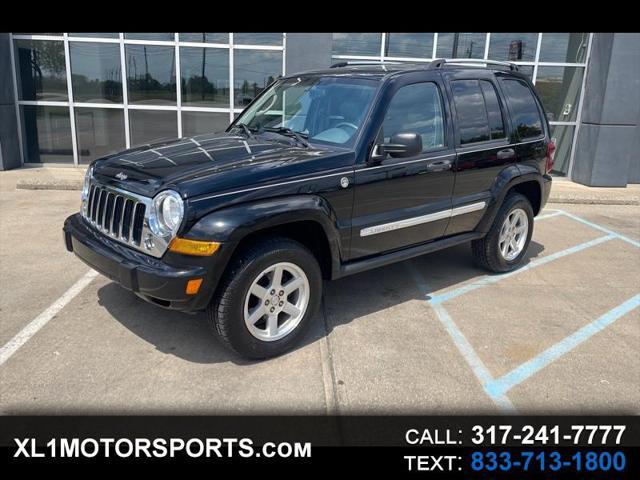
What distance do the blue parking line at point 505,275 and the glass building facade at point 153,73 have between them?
4943 mm

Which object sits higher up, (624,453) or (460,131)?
(460,131)

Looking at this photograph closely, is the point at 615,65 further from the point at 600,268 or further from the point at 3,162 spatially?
the point at 3,162

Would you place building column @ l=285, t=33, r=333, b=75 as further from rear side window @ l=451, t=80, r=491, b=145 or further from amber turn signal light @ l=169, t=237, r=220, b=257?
amber turn signal light @ l=169, t=237, r=220, b=257

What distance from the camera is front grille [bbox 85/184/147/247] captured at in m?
3.54

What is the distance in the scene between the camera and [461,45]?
1115cm

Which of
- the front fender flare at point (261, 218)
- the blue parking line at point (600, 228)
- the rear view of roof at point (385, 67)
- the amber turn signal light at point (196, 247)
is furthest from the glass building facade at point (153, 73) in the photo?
the amber turn signal light at point (196, 247)

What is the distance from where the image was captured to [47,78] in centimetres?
1078

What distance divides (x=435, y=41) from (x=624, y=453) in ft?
31.8

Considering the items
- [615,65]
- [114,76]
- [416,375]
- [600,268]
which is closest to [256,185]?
[416,375]

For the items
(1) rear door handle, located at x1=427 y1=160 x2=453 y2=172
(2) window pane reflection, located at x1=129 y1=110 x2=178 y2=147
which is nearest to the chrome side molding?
(1) rear door handle, located at x1=427 y1=160 x2=453 y2=172

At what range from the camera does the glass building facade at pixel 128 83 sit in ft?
35.0

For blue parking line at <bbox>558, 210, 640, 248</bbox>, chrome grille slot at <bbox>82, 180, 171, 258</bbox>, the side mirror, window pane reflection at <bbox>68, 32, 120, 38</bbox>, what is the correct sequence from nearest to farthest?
chrome grille slot at <bbox>82, 180, 171, 258</bbox>
the side mirror
blue parking line at <bbox>558, 210, 640, 248</bbox>
window pane reflection at <bbox>68, 32, 120, 38</bbox>

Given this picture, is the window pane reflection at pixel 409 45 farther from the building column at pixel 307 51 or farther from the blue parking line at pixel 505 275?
the blue parking line at pixel 505 275

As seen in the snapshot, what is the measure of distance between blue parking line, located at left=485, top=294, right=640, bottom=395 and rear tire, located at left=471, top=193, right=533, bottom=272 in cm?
117
